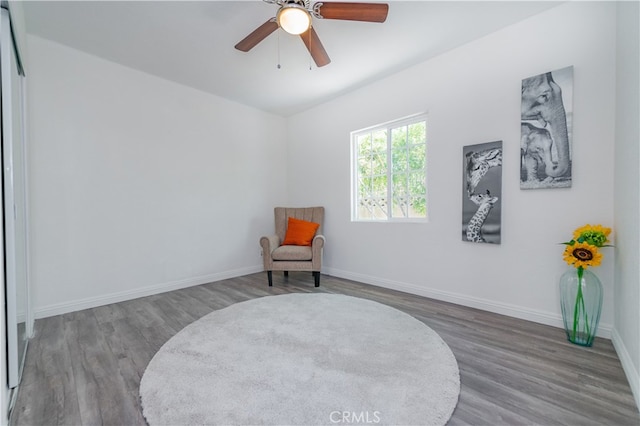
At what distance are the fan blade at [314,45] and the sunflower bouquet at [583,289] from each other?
7.83 feet

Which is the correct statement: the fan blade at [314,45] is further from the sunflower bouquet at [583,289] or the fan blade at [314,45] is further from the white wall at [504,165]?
the sunflower bouquet at [583,289]

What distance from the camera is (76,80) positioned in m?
2.76

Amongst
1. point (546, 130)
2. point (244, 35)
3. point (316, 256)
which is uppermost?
point (244, 35)

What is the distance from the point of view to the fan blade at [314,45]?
201 cm

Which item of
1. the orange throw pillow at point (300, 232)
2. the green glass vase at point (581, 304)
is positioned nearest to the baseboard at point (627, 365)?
the green glass vase at point (581, 304)

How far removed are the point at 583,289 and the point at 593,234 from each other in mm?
413

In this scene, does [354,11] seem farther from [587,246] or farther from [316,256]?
[316,256]

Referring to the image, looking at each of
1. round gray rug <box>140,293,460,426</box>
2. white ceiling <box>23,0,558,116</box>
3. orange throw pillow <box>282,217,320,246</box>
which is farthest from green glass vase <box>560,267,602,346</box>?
orange throw pillow <box>282,217,320,246</box>

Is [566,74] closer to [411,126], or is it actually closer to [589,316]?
[411,126]

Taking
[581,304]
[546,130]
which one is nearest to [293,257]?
[581,304]

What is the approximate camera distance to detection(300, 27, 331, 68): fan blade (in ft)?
6.58

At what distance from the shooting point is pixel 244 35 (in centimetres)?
254

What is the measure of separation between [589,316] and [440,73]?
256cm

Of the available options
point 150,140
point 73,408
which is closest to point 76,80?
point 150,140
